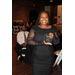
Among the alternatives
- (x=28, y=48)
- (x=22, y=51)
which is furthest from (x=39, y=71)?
(x=22, y=51)

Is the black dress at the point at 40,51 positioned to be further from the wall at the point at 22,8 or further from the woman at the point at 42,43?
the wall at the point at 22,8

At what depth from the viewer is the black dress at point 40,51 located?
7.72ft

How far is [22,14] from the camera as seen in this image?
56.6 feet

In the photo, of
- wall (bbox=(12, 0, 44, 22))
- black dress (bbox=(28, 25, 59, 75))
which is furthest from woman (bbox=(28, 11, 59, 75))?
wall (bbox=(12, 0, 44, 22))

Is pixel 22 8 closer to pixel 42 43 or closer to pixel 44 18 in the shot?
pixel 44 18

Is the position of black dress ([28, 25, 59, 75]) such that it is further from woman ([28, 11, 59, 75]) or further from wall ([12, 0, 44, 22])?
wall ([12, 0, 44, 22])

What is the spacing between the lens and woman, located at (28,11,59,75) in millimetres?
2340

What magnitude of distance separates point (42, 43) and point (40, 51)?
168 mm

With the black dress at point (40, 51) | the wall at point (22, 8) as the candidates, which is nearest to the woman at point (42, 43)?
the black dress at point (40, 51)

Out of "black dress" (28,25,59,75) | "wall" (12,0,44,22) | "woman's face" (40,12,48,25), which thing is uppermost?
"wall" (12,0,44,22)

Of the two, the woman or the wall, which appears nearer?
the woman

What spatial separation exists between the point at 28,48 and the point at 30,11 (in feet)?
45.3

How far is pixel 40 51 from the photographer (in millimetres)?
2387

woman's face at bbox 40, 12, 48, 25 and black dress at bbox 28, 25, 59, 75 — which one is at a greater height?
woman's face at bbox 40, 12, 48, 25
